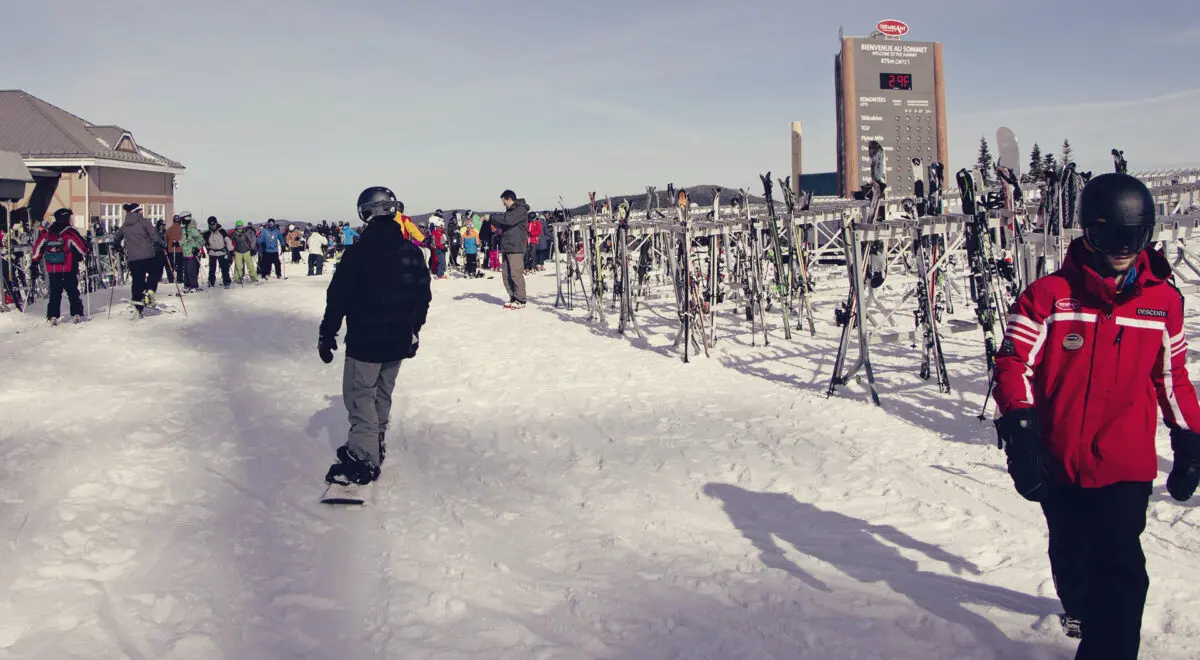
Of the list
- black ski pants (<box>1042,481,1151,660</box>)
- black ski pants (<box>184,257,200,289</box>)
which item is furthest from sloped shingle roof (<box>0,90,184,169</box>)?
black ski pants (<box>1042,481,1151,660</box>)

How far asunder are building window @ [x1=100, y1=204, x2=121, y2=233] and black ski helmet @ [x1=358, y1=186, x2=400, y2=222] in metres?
34.2

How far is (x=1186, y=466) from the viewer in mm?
2738

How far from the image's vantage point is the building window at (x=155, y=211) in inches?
1500

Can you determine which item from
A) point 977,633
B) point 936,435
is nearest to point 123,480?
point 977,633

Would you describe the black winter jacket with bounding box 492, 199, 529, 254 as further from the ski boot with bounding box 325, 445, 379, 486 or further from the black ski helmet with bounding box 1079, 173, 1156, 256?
the black ski helmet with bounding box 1079, 173, 1156, 256

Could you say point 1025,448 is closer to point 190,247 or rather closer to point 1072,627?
point 1072,627

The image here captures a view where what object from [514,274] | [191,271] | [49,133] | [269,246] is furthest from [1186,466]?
[49,133]

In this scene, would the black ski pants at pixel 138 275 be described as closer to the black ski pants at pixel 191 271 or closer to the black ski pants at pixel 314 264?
the black ski pants at pixel 191 271

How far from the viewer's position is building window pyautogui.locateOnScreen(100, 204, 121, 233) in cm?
3503

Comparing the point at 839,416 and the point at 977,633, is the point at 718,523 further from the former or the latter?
the point at 839,416

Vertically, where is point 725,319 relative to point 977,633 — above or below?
above

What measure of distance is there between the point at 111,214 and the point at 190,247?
1963 cm

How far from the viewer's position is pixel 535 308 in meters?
16.3

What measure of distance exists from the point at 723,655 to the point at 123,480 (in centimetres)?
435
